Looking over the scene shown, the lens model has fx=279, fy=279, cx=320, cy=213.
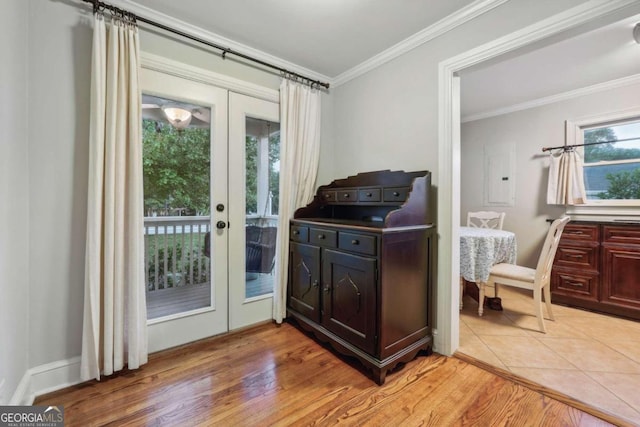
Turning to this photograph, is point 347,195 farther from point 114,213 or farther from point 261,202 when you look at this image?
point 114,213

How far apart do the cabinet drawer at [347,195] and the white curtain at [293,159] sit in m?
0.38

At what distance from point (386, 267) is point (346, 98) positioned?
191cm

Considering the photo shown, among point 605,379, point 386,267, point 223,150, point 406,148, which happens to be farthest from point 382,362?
point 223,150

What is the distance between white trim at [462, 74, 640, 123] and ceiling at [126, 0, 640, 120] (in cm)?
8

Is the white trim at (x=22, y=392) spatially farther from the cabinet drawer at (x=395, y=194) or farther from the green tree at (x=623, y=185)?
the green tree at (x=623, y=185)

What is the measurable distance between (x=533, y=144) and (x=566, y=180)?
25.8 inches

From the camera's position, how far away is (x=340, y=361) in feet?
6.54

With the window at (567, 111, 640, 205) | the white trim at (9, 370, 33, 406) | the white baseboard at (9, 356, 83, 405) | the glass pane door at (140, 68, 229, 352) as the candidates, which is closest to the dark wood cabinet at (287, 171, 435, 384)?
the glass pane door at (140, 68, 229, 352)

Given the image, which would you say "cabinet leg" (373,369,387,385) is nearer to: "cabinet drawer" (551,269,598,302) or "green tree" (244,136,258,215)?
"green tree" (244,136,258,215)

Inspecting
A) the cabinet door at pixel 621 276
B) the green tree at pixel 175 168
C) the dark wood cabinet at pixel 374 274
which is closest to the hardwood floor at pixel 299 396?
the dark wood cabinet at pixel 374 274

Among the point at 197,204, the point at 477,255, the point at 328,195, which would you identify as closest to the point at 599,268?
the point at 477,255

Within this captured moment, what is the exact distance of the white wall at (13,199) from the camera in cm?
130

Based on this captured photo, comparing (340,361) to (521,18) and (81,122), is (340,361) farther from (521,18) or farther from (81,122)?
(521,18)

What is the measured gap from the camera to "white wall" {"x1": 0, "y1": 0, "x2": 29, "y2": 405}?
4.26 feet
